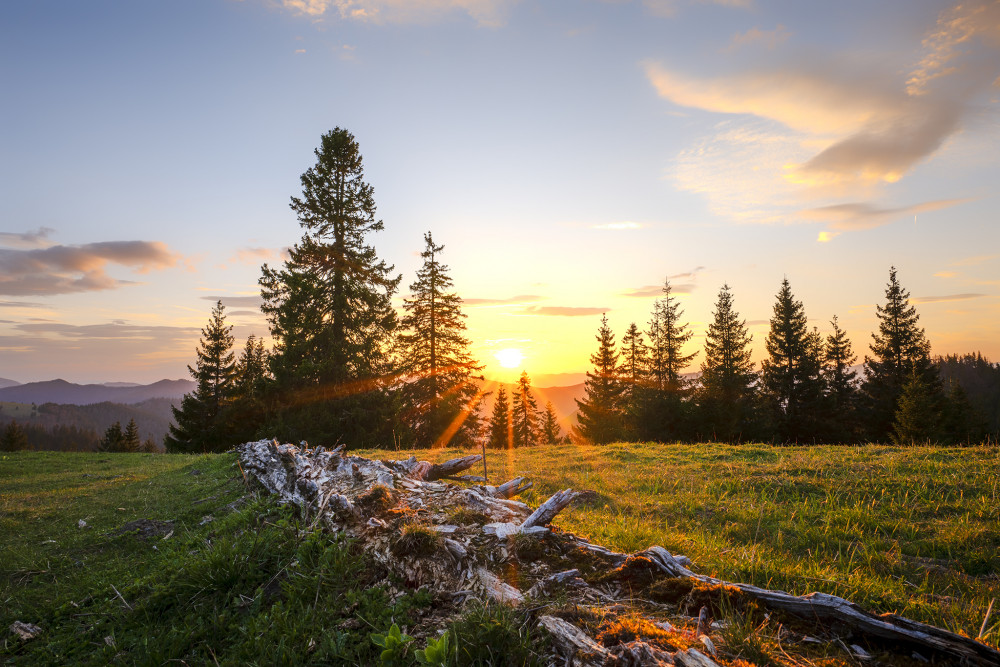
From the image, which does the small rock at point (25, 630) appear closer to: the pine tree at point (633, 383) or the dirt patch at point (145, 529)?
the dirt patch at point (145, 529)

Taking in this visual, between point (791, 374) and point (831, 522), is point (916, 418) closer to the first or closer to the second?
point (791, 374)

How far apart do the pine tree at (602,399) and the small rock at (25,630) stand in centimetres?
4566

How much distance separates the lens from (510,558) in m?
3.19

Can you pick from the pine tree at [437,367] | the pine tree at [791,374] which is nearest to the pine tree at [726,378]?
the pine tree at [791,374]

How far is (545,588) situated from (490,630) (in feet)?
2.14

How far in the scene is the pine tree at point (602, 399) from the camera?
4777cm

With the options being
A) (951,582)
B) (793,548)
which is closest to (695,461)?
(793,548)

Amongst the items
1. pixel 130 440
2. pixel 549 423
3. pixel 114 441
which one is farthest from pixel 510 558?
pixel 549 423

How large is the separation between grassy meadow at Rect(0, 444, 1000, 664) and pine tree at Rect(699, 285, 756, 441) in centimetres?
3249

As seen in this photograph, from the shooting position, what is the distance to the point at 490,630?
2295 millimetres

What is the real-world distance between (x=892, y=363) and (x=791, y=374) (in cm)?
1143

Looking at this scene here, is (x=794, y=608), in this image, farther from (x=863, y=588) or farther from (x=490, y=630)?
(x=490, y=630)

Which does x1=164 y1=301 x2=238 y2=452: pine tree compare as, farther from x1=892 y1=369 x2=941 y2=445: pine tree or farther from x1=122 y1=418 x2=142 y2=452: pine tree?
x1=892 y1=369 x2=941 y2=445: pine tree

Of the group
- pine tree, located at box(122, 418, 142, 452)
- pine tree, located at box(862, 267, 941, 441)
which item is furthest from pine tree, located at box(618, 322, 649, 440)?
pine tree, located at box(122, 418, 142, 452)
